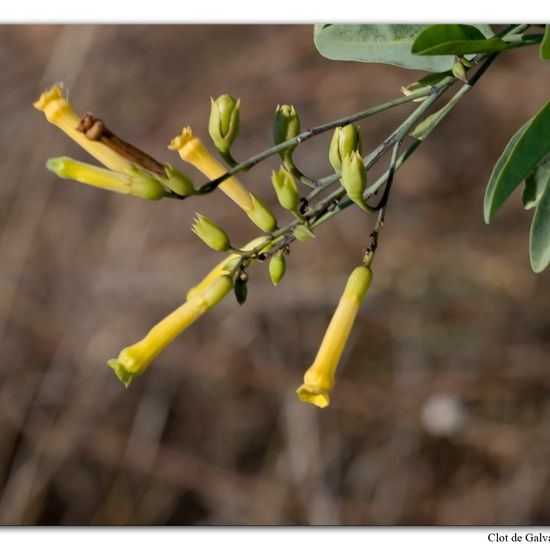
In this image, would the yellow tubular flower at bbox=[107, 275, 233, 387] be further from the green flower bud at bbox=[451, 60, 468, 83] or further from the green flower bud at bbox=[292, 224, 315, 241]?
the green flower bud at bbox=[451, 60, 468, 83]

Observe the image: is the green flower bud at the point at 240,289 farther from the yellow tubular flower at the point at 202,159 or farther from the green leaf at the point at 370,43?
the green leaf at the point at 370,43

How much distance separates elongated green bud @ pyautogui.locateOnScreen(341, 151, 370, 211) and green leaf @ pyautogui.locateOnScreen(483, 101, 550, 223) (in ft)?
0.51

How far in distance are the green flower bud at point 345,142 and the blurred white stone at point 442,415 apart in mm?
2439

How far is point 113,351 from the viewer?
3799 mm

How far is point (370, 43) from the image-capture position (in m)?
1.22

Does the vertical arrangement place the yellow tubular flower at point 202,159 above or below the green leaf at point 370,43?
below

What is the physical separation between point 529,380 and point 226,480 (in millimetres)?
1400

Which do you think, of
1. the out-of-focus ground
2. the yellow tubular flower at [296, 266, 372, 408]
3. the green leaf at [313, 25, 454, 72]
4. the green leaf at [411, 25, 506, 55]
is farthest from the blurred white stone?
the green leaf at [411, 25, 506, 55]

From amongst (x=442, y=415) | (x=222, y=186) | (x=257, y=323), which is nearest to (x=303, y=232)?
(x=222, y=186)

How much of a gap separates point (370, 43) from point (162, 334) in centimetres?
53

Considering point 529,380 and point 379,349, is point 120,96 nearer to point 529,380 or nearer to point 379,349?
point 379,349

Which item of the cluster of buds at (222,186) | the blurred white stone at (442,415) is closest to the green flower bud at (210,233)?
the cluster of buds at (222,186)

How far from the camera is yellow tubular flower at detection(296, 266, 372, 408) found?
116cm

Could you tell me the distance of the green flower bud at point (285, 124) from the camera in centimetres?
116
